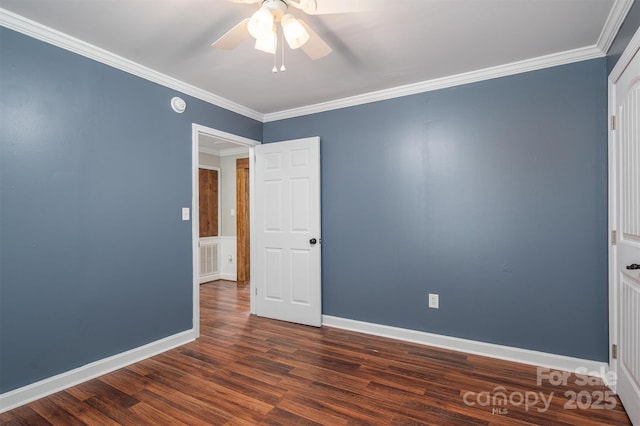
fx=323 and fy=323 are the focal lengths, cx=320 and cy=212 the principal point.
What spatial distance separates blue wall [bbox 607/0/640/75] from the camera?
181 cm

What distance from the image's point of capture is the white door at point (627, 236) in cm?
184

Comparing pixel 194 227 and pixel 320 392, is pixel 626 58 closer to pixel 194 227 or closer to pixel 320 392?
pixel 320 392

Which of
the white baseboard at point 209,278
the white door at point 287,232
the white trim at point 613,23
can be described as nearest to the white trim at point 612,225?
the white trim at point 613,23

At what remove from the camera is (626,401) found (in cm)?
199

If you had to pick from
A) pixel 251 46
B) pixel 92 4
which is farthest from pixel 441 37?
pixel 92 4

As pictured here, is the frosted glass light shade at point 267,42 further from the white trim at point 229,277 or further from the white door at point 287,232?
the white trim at point 229,277

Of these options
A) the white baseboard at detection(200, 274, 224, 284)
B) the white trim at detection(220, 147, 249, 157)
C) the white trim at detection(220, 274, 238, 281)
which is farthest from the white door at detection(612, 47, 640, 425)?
the white baseboard at detection(200, 274, 224, 284)

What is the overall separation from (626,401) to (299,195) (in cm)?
306

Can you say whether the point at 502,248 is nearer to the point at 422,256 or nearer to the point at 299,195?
the point at 422,256

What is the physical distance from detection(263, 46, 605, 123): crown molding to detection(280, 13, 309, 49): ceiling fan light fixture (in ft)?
5.69

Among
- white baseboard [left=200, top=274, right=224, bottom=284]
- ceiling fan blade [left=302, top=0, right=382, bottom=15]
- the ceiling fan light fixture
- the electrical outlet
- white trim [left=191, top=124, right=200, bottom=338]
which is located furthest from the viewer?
white baseboard [left=200, top=274, right=224, bottom=284]

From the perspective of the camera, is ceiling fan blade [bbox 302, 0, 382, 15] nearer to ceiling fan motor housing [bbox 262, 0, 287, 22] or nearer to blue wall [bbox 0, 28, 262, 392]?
ceiling fan motor housing [bbox 262, 0, 287, 22]

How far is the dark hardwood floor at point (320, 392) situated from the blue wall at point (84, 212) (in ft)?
1.25

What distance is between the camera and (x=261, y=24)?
1659 millimetres
